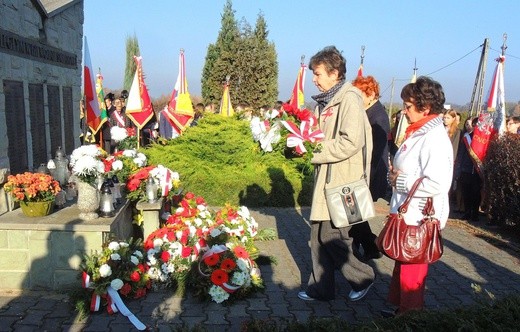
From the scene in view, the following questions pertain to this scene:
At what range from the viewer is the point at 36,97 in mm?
5480

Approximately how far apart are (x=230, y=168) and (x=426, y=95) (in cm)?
619

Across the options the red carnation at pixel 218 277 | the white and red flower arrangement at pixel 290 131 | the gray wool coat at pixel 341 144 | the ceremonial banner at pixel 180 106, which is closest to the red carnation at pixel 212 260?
the red carnation at pixel 218 277

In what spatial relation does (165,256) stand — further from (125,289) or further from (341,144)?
(341,144)

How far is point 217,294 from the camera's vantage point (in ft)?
13.2

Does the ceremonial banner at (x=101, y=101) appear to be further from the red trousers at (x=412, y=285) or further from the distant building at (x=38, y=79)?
the red trousers at (x=412, y=285)

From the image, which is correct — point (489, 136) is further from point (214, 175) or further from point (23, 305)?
point (23, 305)

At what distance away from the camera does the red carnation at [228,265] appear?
13.4 ft

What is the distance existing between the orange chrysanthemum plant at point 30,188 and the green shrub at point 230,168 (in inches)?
168

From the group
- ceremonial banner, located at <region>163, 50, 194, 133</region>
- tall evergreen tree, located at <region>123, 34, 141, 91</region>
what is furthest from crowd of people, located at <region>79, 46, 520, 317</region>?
tall evergreen tree, located at <region>123, 34, 141, 91</region>

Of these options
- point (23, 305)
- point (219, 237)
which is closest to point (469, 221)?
point (219, 237)

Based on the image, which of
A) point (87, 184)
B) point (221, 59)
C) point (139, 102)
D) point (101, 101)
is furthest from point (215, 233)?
point (221, 59)

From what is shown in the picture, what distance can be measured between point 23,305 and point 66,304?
13.5 inches

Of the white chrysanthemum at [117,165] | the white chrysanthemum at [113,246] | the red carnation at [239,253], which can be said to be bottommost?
the red carnation at [239,253]

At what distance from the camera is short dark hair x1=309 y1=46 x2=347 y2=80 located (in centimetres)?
372
